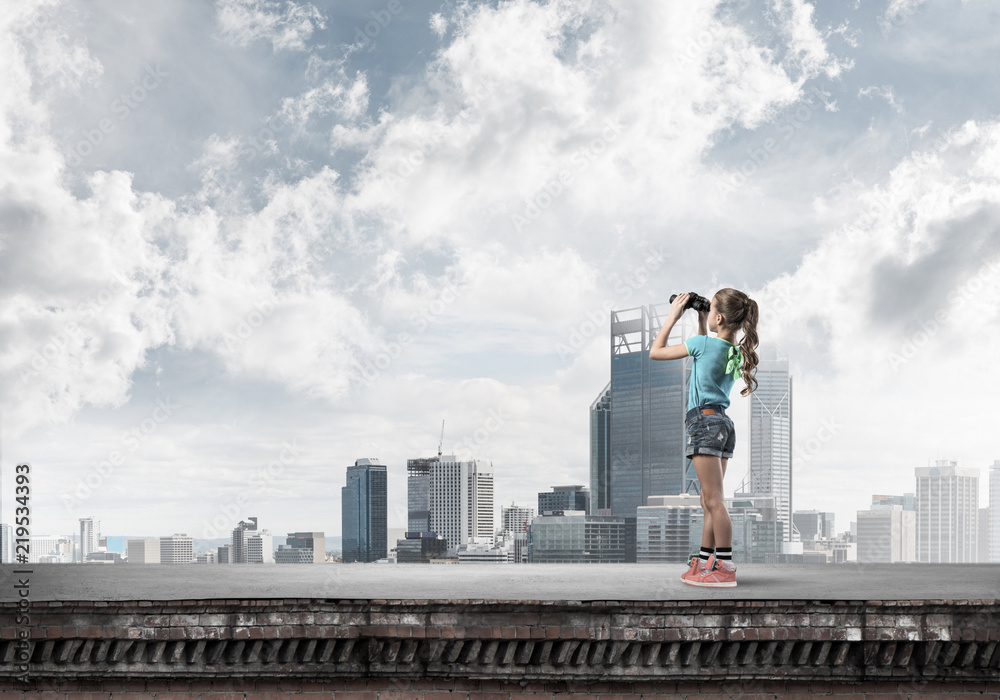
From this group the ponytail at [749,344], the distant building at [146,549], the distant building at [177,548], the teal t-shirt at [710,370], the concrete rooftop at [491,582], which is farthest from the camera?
the distant building at [177,548]

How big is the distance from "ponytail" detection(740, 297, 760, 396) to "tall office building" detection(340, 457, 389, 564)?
182498 mm

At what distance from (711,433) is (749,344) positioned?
0.89 m

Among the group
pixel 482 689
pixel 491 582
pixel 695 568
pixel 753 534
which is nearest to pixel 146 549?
pixel 491 582

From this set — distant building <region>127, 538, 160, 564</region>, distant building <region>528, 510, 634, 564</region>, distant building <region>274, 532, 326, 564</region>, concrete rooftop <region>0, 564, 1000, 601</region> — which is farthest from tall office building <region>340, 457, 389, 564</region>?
concrete rooftop <region>0, 564, 1000, 601</region>

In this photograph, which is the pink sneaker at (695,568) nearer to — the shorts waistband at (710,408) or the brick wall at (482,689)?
the shorts waistband at (710,408)

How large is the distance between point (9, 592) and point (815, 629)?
6.03 metres

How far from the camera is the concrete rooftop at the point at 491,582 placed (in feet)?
22.2

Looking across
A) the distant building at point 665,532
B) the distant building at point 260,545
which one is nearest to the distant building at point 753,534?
the distant building at point 665,532

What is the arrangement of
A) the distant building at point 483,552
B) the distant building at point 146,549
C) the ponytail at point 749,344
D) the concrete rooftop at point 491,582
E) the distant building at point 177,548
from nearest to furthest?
the concrete rooftop at point 491,582 → the ponytail at point 749,344 → the distant building at point 146,549 → the distant building at point 177,548 → the distant building at point 483,552

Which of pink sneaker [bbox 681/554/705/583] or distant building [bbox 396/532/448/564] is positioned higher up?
pink sneaker [bbox 681/554/705/583]

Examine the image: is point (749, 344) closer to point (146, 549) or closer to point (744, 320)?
point (744, 320)

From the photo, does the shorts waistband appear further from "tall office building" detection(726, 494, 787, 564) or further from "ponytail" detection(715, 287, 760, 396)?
"tall office building" detection(726, 494, 787, 564)

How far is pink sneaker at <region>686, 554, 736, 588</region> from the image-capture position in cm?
755

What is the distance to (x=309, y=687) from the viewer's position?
20.0ft
